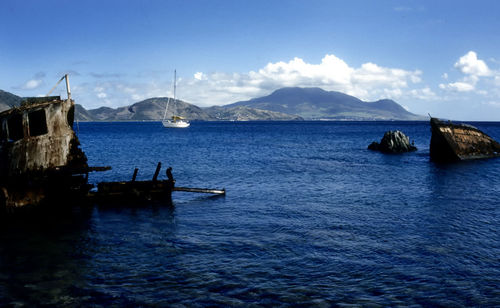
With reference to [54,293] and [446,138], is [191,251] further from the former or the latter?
[446,138]

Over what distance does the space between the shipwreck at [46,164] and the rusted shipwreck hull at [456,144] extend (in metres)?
46.6

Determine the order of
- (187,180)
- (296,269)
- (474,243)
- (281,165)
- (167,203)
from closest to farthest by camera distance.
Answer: (296,269) < (474,243) < (167,203) < (187,180) < (281,165)

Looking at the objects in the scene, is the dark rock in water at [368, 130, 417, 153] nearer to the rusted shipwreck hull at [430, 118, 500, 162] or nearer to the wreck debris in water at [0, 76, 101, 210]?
the rusted shipwreck hull at [430, 118, 500, 162]

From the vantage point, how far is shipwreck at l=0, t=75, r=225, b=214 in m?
22.4

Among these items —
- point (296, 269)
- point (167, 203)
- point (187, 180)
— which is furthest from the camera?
point (187, 180)

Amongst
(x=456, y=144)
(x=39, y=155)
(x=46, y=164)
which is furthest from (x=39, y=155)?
(x=456, y=144)

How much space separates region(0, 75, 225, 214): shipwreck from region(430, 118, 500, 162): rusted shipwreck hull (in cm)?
4661

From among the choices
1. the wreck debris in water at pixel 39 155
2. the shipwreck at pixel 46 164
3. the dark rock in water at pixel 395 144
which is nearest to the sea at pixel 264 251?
the shipwreck at pixel 46 164

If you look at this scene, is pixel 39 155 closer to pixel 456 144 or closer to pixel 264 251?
pixel 264 251

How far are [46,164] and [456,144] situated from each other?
186 ft

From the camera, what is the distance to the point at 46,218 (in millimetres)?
22875

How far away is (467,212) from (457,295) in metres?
14.1

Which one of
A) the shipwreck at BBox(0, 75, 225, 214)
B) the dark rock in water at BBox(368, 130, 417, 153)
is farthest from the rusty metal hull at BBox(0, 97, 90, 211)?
the dark rock in water at BBox(368, 130, 417, 153)

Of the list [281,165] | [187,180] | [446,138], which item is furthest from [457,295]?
[446,138]
